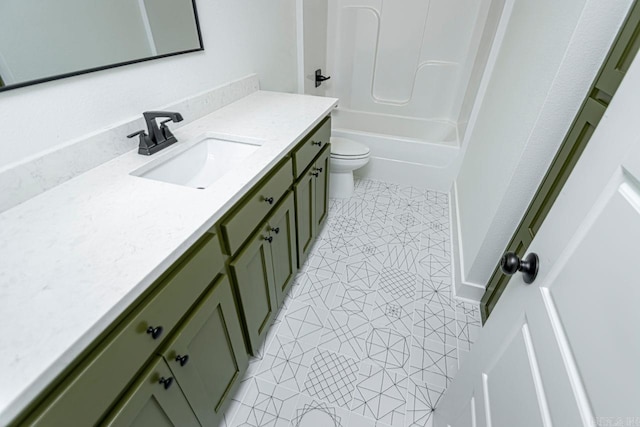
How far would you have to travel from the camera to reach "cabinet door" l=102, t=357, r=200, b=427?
63 centimetres

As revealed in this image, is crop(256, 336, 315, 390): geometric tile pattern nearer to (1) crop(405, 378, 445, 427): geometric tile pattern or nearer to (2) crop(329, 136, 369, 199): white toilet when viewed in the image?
(1) crop(405, 378, 445, 427): geometric tile pattern

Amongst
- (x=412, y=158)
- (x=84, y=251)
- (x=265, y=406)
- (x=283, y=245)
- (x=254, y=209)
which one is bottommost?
(x=265, y=406)

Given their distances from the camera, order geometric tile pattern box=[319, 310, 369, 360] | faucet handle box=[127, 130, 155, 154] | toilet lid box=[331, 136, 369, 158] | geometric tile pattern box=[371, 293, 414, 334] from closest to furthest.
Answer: faucet handle box=[127, 130, 155, 154], geometric tile pattern box=[319, 310, 369, 360], geometric tile pattern box=[371, 293, 414, 334], toilet lid box=[331, 136, 369, 158]

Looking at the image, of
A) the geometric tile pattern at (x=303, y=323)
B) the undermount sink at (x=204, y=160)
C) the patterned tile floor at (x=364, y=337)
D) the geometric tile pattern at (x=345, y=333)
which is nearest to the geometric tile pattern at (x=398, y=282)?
the patterned tile floor at (x=364, y=337)

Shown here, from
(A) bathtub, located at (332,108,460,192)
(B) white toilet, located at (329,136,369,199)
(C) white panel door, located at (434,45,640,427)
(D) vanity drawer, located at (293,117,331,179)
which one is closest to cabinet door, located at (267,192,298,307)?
(D) vanity drawer, located at (293,117,331,179)

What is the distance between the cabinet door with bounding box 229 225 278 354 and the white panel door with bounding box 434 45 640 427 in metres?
0.79

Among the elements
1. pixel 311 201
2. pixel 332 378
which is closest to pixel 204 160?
pixel 311 201

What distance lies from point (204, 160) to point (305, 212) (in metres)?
0.58

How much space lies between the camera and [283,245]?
1427 mm

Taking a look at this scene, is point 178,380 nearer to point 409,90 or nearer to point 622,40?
point 622,40

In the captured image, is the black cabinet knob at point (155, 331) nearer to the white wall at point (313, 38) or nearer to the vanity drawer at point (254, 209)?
the vanity drawer at point (254, 209)

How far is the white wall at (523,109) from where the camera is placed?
3.32ft

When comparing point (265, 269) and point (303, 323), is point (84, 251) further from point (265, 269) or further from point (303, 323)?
point (303, 323)

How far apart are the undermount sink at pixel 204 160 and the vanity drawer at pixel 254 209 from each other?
156 millimetres
